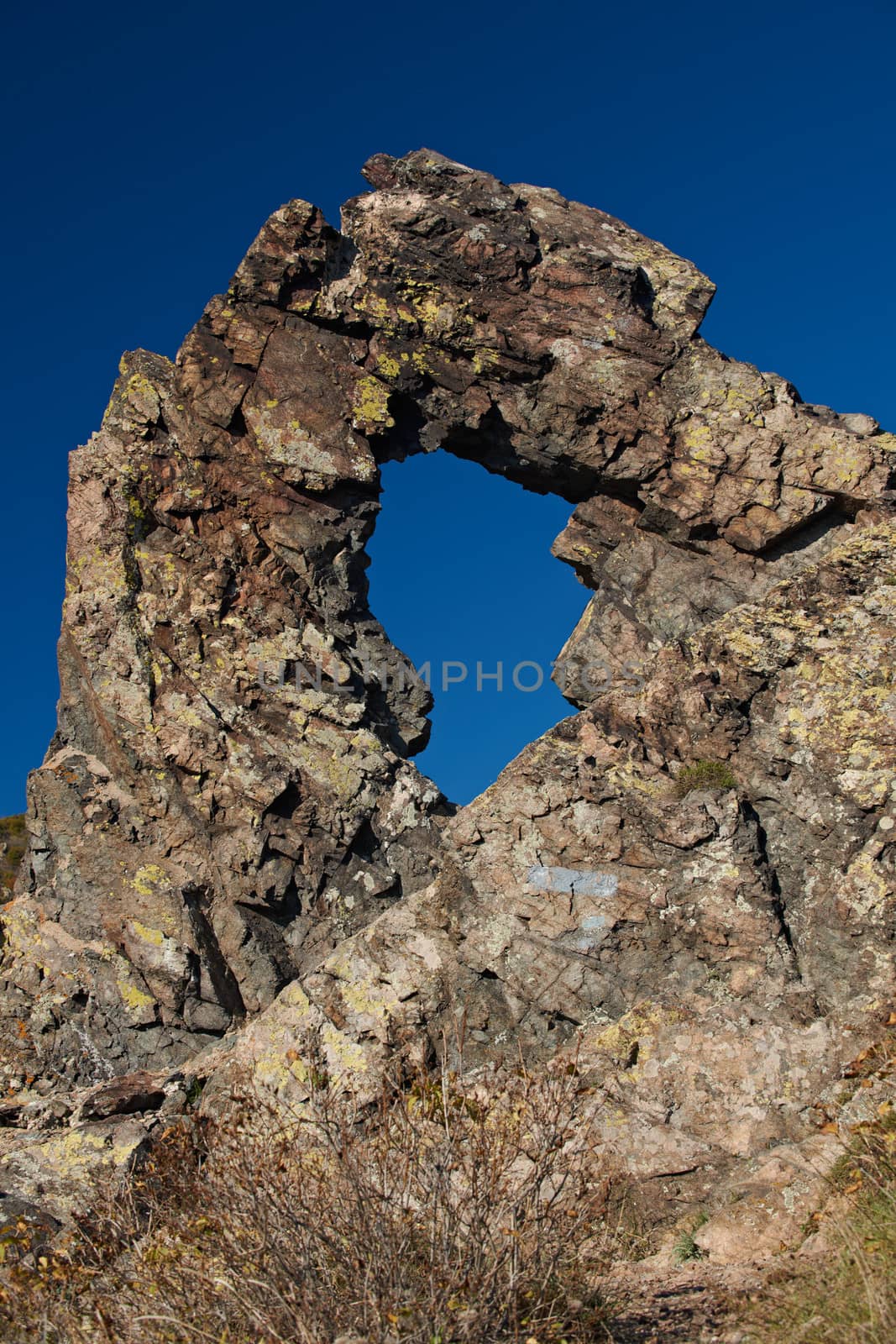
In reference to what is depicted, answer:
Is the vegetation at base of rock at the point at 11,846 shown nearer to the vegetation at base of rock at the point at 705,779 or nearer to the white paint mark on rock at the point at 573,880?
the white paint mark on rock at the point at 573,880

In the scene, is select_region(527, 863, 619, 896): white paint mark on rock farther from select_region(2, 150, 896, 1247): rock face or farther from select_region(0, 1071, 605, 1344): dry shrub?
select_region(0, 1071, 605, 1344): dry shrub

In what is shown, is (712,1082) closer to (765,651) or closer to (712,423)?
(765,651)

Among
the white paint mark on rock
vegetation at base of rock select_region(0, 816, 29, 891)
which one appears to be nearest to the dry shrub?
the white paint mark on rock

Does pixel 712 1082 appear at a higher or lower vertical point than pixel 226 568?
lower

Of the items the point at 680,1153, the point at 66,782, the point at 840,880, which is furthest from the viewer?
the point at 66,782

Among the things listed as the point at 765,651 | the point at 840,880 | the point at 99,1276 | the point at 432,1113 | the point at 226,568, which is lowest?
the point at 99,1276

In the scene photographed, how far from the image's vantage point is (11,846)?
2859 centimetres

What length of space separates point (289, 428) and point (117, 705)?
4.74m

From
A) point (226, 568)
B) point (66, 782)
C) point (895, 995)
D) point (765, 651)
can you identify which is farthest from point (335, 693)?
point (895, 995)

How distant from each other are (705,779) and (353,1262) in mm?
7759

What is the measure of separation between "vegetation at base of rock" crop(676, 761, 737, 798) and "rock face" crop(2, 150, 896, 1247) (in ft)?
0.17

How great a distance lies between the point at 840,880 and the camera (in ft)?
40.2

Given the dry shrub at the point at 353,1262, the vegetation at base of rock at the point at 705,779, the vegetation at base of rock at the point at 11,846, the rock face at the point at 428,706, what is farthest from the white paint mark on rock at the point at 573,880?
the vegetation at base of rock at the point at 11,846

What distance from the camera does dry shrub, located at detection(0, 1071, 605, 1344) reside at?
6.38 m
